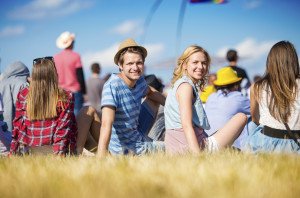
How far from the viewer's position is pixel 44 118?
5328 millimetres

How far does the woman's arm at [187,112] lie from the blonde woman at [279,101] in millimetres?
533

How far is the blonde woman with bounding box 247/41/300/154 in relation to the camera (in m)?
4.99

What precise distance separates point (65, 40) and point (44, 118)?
4722 mm

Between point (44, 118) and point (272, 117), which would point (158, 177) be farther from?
point (44, 118)

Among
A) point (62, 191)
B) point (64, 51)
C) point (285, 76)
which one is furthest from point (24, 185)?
point (64, 51)

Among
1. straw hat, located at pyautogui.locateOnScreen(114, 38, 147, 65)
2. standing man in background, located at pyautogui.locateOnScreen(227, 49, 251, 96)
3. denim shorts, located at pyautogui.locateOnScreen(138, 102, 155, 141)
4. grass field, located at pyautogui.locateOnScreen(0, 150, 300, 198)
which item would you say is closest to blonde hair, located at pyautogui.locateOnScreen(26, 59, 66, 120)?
straw hat, located at pyautogui.locateOnScreen(114, 38, 147, 65)

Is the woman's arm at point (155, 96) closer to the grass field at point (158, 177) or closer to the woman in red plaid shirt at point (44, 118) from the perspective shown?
the woman in red plaid shirt at point (44, 118)

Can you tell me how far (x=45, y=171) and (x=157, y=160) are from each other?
76 cm

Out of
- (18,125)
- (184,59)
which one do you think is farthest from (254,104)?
(18,125)

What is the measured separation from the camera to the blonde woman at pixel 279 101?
499 centimetres

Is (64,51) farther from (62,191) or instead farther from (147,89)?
(62,191)

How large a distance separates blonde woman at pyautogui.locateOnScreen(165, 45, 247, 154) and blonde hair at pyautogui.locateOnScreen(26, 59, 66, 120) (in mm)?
1165

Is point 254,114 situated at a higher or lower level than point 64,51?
lower

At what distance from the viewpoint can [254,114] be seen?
5570 millimetres
